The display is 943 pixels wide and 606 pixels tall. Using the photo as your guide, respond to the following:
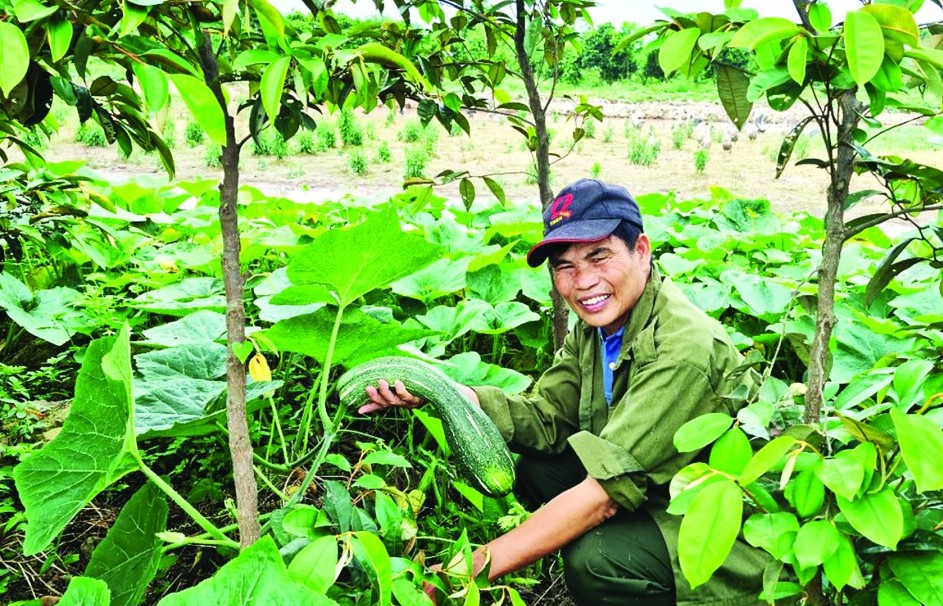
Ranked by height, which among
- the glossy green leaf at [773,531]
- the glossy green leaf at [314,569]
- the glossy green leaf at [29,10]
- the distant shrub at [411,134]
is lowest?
the distant shrub at [411,134]

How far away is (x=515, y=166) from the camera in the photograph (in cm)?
1175

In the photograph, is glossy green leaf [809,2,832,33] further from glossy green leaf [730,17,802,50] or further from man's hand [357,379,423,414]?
man's hand [357,379,423,414]

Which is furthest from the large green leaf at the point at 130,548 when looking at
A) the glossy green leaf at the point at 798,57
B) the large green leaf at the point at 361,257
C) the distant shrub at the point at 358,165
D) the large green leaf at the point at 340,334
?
the distant shrub at the point at 358,165

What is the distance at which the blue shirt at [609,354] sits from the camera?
2.41 m

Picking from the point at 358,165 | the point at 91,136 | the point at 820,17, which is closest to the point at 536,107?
the point at 820,17

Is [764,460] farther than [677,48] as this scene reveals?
No

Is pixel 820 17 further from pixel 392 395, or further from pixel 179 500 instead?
pixel 392 395

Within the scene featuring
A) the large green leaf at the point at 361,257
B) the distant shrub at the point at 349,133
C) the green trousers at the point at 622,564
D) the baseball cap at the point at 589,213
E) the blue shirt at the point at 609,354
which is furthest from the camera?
the distant shrub at the point at 349,133

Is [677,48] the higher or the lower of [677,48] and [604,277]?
the higher

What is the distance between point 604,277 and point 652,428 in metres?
0.48

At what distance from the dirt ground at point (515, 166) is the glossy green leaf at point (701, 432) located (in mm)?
6892

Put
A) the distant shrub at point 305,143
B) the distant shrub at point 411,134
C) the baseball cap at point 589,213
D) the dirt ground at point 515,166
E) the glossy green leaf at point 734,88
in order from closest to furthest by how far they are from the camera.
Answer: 1. the glossy green leaf at point 734,88
2. the baseball cap at point 589,213
3. the dirt ground at point 515,166
4. the distant shrub at point 305,143
5. the distant shrub at point 411,134

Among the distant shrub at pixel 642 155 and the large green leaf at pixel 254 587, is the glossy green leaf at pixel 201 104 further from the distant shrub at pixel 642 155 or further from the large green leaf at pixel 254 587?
the distant shrub at pixel 642 155

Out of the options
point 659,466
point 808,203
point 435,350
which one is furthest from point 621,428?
point 808,203
